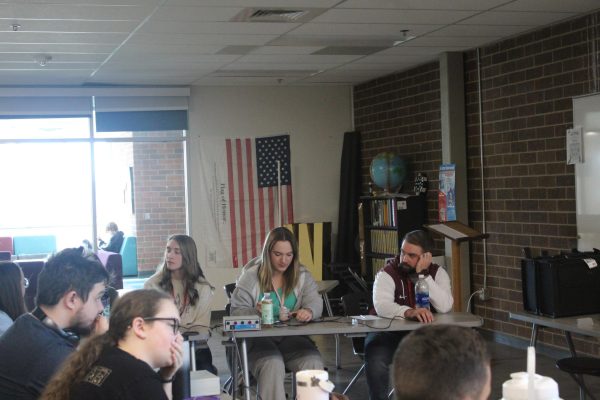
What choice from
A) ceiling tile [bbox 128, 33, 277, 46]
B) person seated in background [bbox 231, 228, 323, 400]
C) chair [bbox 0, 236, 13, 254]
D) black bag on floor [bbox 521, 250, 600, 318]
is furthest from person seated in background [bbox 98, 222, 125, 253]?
black bag on floor [bbox 521, 250, 600, 318]

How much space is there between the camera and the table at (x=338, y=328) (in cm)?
515

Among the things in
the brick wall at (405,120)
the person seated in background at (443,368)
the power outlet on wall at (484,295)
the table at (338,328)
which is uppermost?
the brick wall at (405,120)

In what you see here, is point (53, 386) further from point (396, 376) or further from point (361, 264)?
point (361, 264)

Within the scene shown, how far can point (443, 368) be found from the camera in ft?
6.18

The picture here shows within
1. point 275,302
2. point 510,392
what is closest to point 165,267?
point 275,302

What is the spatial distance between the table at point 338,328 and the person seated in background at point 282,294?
0.61 feet

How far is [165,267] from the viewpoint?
6016mm

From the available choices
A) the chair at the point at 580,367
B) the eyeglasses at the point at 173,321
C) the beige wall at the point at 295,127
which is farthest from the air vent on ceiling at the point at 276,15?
the beige wall at the point at 295,127

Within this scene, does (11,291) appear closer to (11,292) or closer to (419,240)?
(11,292)

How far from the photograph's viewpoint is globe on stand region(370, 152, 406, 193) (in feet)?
31.7

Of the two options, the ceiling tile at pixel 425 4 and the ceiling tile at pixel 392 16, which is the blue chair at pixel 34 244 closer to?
the ceiling tile at pixel 392 16

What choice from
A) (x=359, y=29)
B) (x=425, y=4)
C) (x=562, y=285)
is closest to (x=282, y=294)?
(x=562, y=285)

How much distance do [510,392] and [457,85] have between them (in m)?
6.62

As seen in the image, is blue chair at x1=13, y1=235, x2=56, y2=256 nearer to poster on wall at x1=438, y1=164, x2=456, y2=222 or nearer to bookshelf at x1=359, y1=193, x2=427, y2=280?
bookshelf at x1=359, y1=193, x2=427, y2=280
